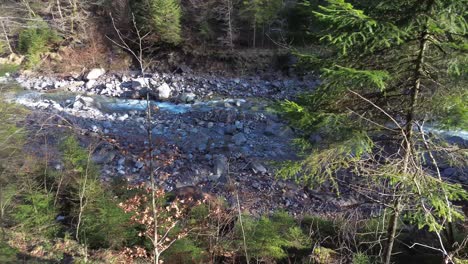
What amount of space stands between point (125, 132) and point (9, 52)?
13554 millimetres

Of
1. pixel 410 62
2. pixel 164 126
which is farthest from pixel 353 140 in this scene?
pixel 164 126

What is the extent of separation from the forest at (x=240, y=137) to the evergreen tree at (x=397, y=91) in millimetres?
24

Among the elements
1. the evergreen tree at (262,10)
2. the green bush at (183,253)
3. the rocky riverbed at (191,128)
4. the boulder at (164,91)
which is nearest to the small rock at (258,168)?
the rocky riverbed at (191,128)

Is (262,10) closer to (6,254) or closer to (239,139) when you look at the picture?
(239,139)

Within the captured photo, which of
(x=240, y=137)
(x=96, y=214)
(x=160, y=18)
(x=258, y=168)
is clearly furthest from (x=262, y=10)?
(x=96, y=214)

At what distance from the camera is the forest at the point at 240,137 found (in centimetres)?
452

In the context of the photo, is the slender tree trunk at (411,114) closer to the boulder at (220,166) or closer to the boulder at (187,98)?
the boulder at (220,166)

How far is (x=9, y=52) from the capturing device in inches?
949

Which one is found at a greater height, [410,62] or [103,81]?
[410,62]

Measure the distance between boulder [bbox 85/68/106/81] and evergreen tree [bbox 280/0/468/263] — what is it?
2078 centimetres

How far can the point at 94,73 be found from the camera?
77.9ft

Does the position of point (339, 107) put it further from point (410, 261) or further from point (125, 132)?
point (125, 132)

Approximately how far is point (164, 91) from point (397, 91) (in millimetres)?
17282

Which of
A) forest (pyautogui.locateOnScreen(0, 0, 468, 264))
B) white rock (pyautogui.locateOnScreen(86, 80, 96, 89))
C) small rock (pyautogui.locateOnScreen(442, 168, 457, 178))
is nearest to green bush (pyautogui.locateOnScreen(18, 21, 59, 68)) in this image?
forest (pyautogui.locateOnScreen(0, 0, 468, 264))
